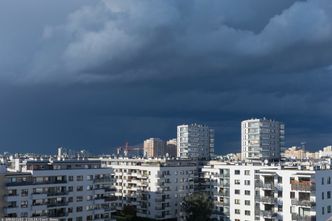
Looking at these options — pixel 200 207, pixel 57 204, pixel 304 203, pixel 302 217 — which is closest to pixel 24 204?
pixel 57 204

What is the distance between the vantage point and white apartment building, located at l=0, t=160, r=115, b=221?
8588 cm

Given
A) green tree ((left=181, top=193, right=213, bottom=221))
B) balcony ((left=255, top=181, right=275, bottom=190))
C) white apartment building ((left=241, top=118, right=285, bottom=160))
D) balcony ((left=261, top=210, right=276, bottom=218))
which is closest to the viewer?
balcony ((left=261, top=210, right=276, bottom=218))

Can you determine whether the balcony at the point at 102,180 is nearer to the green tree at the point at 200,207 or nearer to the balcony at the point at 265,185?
the green tree at the point at 200,207

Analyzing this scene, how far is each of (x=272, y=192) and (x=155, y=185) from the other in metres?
33.0

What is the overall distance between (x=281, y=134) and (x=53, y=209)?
10457cm

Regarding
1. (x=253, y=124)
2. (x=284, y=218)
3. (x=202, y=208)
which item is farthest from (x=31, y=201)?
(x=253, y=124)

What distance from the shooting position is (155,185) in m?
123

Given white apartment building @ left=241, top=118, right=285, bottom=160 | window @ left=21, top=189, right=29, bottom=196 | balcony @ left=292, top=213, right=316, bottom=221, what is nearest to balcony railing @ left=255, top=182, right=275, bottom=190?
balcony @ left=292, top=213, right=316, bottom=221

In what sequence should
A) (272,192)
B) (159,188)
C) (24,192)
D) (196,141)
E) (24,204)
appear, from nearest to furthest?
(24,204)
(24,192)
(272,192)
(159,188)
(196,141)

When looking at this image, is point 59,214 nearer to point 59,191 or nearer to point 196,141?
point 59,191

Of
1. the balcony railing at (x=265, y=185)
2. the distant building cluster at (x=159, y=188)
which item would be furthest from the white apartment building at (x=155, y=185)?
the balcony railing at (x=265, y=185)

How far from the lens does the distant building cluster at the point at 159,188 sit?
89375 millimetres

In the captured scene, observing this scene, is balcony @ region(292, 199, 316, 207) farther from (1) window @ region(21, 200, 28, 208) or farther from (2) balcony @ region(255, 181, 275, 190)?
(1) window @ region(21, 200, 28, 208)

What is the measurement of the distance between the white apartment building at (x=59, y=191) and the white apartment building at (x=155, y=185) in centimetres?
2025
